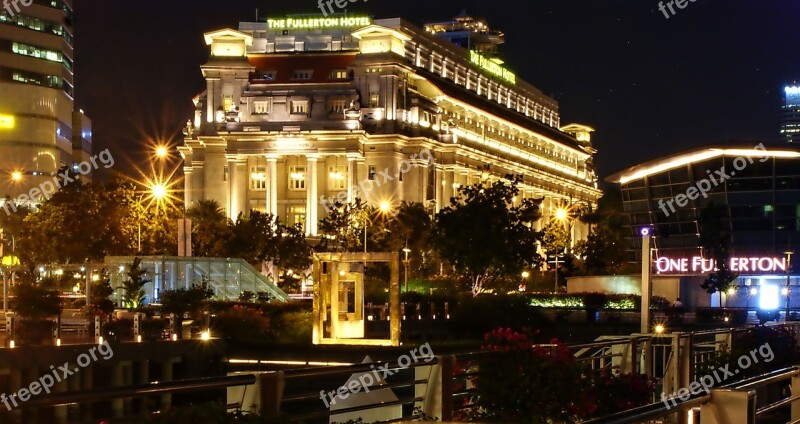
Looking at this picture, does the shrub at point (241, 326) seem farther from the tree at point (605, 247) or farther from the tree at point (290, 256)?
the tree at point (605, 247)

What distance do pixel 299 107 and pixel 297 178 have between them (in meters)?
9.47

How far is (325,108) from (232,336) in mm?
90412

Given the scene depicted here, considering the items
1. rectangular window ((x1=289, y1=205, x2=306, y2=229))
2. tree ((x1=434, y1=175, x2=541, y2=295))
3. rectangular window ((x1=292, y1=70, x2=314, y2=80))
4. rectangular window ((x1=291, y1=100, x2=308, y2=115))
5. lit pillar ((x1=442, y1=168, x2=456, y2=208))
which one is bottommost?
tree ((x1=434, y1=175, x2=541, y2=295))

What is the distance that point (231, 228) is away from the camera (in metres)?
107

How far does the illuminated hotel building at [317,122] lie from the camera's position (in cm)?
13800

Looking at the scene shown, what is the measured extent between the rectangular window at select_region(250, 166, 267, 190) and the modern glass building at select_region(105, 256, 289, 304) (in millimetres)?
71413

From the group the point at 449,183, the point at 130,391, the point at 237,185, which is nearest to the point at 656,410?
the point at 130,391

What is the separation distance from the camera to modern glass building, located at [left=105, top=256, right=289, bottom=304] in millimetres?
65375

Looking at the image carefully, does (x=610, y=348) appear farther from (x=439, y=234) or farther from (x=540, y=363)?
(x=439, y=234)

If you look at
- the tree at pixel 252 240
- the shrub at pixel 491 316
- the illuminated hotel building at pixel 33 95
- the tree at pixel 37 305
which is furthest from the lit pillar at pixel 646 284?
the illuminated hotel building at pixel 33 95

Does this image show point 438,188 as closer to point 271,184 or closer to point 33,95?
point 271,184

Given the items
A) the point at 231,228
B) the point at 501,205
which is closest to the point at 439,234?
the point at 501,205

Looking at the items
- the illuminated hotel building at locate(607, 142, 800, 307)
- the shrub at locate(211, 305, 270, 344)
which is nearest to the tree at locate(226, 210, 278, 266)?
the illuminated hotel building at locate(607, 142, 800, 307)

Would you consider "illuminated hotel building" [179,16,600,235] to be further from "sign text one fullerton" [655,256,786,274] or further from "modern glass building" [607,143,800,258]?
"sign text one fullerton" [655,256,786,274]
